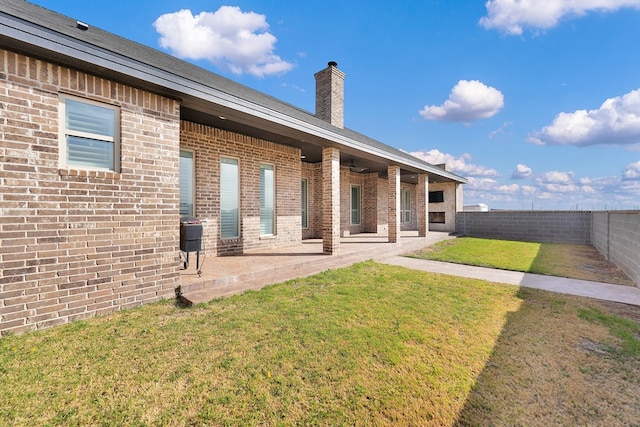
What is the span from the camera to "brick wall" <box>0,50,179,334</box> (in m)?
3.16

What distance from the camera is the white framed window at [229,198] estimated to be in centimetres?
742

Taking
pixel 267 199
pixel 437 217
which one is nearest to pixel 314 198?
pixel 267 199

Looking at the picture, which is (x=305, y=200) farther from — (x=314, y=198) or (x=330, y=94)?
(x=330, y=94)

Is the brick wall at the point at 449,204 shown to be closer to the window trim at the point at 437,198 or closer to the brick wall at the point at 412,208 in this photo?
the window trim at the point at 437,198

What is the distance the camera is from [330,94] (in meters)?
11.1

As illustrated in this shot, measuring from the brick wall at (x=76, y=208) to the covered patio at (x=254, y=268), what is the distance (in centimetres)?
50

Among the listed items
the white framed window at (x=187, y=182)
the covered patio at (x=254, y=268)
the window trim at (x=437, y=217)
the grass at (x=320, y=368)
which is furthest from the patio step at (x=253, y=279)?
the window trim at (x=437, y=217)

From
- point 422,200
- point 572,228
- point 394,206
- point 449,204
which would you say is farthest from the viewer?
point 449,204

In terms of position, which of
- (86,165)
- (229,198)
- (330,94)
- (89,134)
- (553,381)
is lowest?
(553,381)

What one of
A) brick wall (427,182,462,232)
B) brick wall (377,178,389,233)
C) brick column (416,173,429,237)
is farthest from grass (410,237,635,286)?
brick wall (427,182,462,232)

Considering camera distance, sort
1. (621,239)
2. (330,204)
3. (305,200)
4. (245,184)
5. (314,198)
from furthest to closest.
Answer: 1. (314,198)
2. (305,200)
3. (245,184)
4. (330,204)
5. (621,239)

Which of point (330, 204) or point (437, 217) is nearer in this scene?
point (330, 204)

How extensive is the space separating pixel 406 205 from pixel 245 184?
42.0 ft

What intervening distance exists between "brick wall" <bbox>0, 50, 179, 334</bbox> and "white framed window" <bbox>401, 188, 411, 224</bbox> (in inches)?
602
